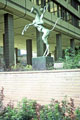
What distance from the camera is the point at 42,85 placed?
6492 millimetres

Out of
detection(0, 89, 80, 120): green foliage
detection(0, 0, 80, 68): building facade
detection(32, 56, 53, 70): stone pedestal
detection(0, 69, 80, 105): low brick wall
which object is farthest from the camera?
detection(0, 0, 80, 68): building facade

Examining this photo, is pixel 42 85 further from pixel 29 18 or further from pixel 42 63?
pixel 29 18

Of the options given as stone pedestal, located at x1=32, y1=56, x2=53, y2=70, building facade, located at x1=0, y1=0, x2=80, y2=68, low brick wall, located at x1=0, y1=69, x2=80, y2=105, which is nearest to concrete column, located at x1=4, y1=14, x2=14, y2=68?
building facade, located at x1=0, y1=0, x2=80, y2=68

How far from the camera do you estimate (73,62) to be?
25.7 ft

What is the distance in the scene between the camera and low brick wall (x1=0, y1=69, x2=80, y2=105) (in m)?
6.02

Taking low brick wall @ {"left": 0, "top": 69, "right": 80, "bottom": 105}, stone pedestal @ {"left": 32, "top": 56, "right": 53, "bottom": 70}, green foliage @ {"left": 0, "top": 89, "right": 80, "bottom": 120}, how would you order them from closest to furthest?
green foliage @ {"left": 0, "top": 89, "right": 80, "bottom": 120} < low brick wall @ {"left": 0, "top": 69, "right": 80, "bottom": 105} < stone pedestal @ {"left": 32, "top": 56, "right": 53, "bottom": 70}

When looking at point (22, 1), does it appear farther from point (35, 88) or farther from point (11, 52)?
point (35, 88)

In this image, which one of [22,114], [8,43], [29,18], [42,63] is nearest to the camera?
[22,114]

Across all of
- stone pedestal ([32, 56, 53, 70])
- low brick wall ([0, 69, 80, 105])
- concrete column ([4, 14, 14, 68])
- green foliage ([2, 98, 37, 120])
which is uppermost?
concrete column ([4, 14, 14, 68])

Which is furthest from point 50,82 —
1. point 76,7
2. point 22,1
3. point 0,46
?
point 0,46

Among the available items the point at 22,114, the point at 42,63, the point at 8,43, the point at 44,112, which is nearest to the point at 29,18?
the point at 8,43

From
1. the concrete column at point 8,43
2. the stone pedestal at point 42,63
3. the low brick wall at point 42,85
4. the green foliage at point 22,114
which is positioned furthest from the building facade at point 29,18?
the green foliage at point 22,114

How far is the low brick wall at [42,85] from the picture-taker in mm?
6016

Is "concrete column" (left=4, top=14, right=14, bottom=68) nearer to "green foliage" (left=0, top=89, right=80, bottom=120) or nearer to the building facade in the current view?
the building facade
